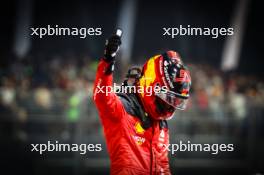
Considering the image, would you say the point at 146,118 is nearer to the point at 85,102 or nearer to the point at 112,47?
the point at 112,47

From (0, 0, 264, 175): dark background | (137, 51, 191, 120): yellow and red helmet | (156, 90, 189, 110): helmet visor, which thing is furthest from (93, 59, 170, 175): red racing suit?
(0, 0, 264, 175): dark background

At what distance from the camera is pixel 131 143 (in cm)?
445

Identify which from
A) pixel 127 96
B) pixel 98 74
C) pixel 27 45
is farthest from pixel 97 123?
pixel 98 74

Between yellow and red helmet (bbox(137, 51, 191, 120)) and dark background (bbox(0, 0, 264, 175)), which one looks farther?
dark background (bbox(0, 0, 264, 175))

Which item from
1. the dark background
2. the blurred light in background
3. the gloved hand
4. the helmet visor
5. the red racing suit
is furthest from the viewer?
the blurred light in background

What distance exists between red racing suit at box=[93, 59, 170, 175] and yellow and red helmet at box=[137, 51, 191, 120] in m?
0.15

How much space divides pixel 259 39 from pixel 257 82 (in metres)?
2.31

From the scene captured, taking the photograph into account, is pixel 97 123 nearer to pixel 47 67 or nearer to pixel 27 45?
pixel 47 67

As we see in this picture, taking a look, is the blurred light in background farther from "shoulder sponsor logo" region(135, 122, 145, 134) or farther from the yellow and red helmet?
"shoulder sponsor logo" region(135, 122, 145, 134)

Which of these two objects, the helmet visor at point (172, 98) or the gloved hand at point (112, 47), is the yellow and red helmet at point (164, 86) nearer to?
the helmet visor at point (172, 98)

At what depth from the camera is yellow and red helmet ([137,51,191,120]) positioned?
450 centimetres

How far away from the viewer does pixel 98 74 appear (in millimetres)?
3961

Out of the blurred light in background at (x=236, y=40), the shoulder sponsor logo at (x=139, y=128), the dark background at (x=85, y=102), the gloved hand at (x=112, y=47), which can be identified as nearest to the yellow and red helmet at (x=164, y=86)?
the shoulder sponsor logo at (x=139, y=128)

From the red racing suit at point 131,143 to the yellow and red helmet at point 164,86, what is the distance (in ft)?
0.48
